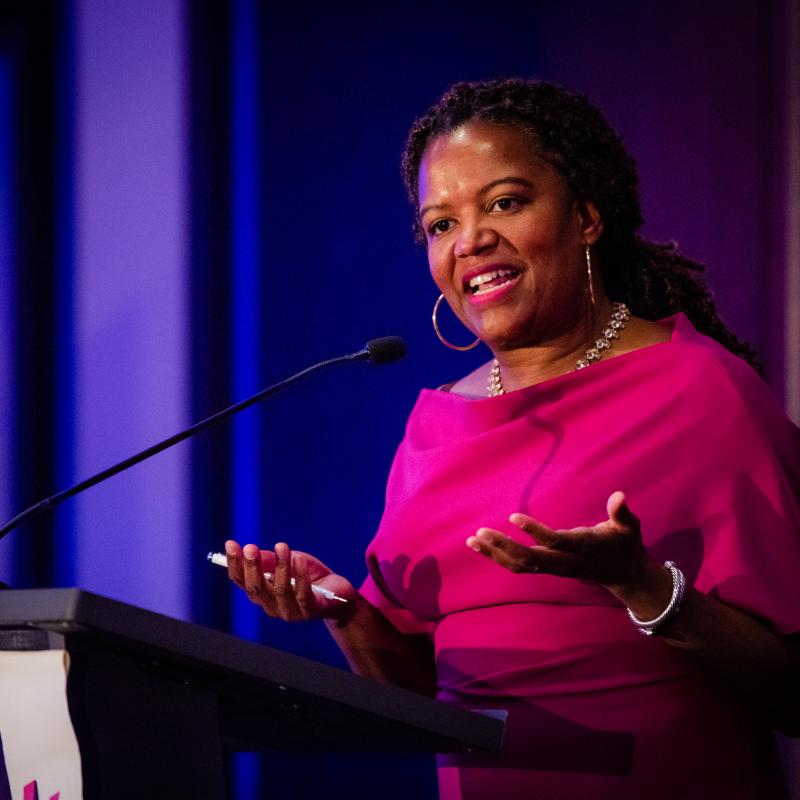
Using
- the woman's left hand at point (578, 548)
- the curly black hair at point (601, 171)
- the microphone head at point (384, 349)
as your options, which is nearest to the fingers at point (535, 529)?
the woman's left hand at point (578, 548)

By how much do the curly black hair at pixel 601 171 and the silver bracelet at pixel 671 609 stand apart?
0.70 meters

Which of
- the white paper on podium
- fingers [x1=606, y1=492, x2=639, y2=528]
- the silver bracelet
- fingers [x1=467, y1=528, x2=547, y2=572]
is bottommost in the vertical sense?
the white paper on podium

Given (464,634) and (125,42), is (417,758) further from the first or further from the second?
(125,42)

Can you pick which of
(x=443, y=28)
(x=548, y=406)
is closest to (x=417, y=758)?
(x=548, y=406)

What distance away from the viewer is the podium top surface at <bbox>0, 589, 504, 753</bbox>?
2.96 feet

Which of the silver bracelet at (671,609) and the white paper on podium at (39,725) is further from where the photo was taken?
the silver bracelet at (671,609)

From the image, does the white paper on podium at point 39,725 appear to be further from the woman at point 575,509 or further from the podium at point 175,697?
the woman at point 575,509

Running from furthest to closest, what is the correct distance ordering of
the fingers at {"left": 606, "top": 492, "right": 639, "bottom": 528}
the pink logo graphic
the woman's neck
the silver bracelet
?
the woman's neck < the silver bracelet < the fingers at {"left": 606, "top": 492, "right": 639, "bottom": 528} < the pink logo graphic

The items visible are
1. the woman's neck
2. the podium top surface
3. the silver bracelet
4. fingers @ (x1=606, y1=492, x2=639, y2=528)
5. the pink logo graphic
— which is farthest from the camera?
the woman's neck

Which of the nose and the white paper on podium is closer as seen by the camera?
the white paper on podium

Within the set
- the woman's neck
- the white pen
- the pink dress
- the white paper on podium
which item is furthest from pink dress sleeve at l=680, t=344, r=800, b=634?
the white paper on podium

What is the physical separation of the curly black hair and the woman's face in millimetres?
26

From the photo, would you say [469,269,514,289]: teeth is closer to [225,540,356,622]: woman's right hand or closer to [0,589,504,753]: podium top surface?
[225,540,356,622]: woman's right hand

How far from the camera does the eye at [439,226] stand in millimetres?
1870
